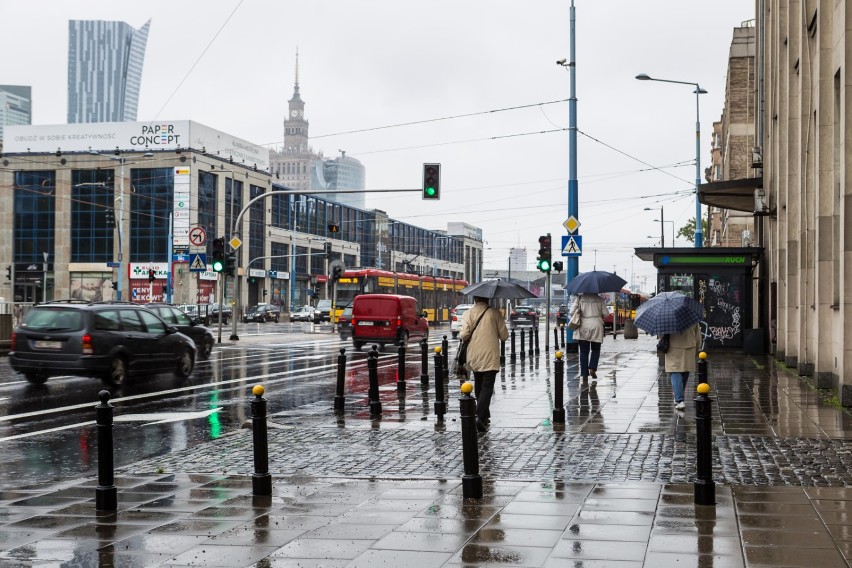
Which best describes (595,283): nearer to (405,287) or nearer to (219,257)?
(219,257)

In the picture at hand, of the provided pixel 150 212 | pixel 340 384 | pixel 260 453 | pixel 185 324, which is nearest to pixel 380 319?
pixel 185 324

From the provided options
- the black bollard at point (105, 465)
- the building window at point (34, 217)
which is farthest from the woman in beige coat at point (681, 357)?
the building window at point (34, 217)

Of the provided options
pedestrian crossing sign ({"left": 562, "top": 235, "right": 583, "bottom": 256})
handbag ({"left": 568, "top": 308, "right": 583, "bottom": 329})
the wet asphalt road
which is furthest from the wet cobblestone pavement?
pedestrian crossing sign ({"left": 562, "top": 235, "right": 583, "bottom": 256})

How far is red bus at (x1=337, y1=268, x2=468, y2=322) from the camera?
55531mm

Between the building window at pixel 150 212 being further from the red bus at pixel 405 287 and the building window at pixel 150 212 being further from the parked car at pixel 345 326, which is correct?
the parked car at pixel 345 326

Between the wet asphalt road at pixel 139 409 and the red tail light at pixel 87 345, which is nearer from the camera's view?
the wet asphalt road at pixel 139 409

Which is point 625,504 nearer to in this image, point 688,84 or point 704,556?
point 704,556

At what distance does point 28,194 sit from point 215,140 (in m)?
15.4

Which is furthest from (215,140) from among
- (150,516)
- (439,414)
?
(150,516)

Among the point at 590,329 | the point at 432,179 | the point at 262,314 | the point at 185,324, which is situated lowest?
the point at 262,314

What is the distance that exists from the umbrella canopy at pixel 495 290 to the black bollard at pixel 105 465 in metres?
5.72

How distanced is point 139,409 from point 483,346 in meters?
6.11

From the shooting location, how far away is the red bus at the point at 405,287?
55531 millimetres

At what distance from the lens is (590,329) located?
62.2 ft
